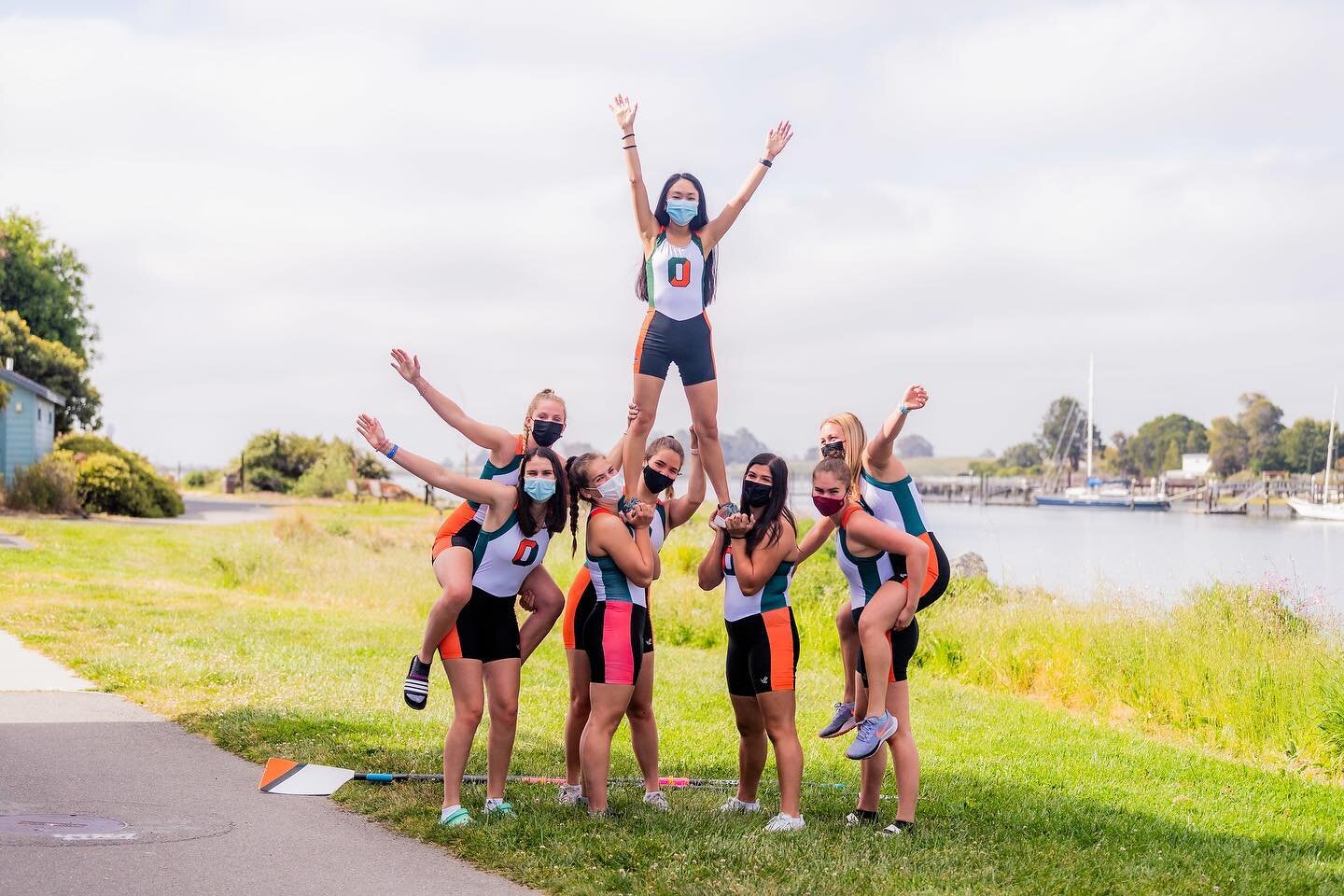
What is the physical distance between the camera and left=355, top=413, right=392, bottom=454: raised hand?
6562 millimetres

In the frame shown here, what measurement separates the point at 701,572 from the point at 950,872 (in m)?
A: 2.07

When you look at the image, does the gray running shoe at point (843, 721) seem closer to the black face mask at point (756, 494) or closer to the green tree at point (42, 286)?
the black face mask at point (756, 494)

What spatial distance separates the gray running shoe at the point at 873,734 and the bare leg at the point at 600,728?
1.23m

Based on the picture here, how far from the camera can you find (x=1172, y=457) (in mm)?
110375

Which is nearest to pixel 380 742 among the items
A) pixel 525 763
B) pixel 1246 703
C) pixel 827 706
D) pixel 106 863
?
pixel 525 763

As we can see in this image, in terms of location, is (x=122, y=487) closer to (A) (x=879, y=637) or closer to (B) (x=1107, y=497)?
(A) (x=879, y=637)

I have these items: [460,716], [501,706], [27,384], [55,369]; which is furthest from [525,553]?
[55,369]

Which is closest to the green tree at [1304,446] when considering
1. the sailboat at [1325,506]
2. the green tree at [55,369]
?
the sailboat at [1325,506]

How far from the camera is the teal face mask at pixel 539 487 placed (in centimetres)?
669

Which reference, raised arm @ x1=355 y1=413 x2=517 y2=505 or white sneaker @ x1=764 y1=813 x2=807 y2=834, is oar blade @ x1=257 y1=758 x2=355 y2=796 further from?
white sneaker @ x1=764 y1=813 x2=807 y2=834

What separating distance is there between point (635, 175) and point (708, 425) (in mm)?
1642

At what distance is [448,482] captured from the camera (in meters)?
6.47

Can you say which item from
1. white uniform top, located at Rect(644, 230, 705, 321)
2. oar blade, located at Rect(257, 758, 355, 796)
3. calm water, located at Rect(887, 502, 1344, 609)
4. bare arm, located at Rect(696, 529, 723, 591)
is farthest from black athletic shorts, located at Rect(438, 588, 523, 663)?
calm water, located at Rect(887, 502, 1344, 609)

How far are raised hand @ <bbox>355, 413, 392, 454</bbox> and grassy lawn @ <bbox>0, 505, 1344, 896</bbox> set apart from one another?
6.61 feet
